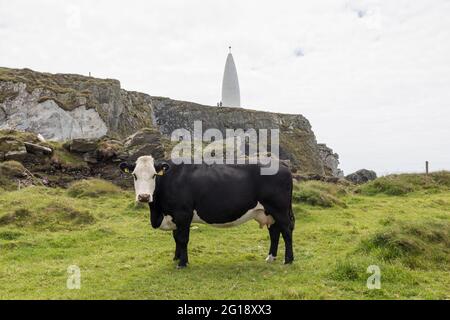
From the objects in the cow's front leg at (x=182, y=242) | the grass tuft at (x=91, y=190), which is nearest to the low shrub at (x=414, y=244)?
the cow's front leg at (x=182, y=242)

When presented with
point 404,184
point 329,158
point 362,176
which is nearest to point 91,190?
point 404,184

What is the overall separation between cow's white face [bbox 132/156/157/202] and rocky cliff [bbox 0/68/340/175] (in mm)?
21051

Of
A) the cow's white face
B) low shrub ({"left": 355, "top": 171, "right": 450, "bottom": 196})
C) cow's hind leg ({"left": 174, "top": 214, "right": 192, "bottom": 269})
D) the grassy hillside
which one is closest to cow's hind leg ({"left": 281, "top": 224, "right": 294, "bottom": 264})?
the grassy hillside

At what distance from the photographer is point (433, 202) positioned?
2403 centimetres

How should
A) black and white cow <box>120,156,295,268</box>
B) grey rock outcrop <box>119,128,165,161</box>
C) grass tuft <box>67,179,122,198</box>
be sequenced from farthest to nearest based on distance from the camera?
1. grey rock outcrop <box>119,128,165,161</box>
2. grass tuft <box>67,179,122,198</box>
3. black and white cow <box>120,156,295,268</box>

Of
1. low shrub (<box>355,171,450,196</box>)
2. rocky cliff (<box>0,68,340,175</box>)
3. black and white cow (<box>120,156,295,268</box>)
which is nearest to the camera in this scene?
black and white cow (<box>120,156,295,268</box>)

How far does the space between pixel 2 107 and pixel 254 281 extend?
55.8 metres

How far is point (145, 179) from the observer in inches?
406

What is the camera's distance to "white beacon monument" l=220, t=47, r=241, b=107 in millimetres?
142750

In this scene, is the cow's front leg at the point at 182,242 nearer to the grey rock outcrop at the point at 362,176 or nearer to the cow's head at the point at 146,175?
the cow's head at the point at 146,175

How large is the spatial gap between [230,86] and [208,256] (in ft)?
438

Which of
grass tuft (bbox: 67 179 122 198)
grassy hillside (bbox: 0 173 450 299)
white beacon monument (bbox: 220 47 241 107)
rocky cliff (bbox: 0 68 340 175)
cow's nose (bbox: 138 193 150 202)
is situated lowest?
grassy hillside (bbox: 0 173 450 299)

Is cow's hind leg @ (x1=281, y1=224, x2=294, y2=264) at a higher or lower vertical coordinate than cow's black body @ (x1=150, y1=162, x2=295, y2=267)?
lower

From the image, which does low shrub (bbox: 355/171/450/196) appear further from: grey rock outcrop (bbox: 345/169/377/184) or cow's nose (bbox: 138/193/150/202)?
cow's nose (bbox: 138/193/150/202)
